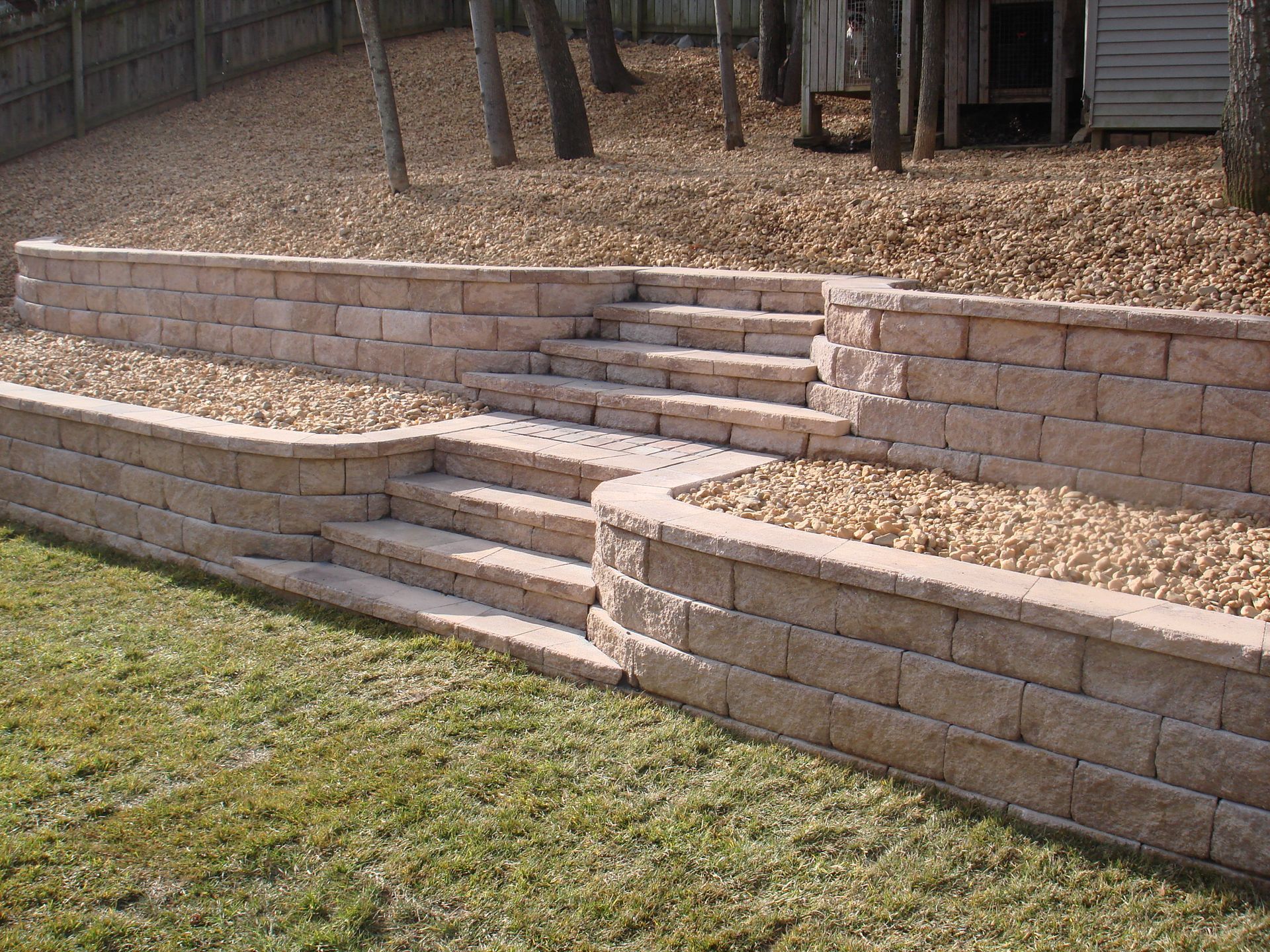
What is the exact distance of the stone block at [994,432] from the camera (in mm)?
5340

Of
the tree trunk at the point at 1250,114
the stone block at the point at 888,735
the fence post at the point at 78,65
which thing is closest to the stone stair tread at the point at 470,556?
the stone block at the point at 888,735

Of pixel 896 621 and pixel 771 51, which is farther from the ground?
pixel 771 51

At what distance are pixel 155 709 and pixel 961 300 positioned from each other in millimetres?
3969

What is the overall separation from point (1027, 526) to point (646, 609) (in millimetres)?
1550

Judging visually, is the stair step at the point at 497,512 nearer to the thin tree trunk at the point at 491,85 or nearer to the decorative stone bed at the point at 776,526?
the decorative stone bed at the point at 776,526

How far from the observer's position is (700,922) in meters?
3.33

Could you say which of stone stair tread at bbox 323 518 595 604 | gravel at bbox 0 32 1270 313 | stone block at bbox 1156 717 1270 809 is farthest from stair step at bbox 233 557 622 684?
gravel at bbox 0 32 1270 313

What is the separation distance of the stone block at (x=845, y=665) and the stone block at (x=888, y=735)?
43mm

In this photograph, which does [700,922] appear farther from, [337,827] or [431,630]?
[431,630]

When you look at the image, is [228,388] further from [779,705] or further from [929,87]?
[929,87]

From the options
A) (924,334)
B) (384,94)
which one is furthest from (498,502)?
(384,94)

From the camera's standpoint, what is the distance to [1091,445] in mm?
5180

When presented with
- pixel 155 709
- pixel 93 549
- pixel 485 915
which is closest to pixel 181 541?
pixel 93 549

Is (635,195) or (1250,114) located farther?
(635,195)
